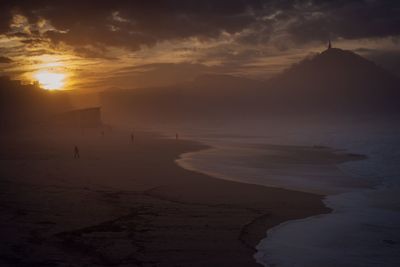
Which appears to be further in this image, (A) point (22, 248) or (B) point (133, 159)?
(B) point (133, 159)

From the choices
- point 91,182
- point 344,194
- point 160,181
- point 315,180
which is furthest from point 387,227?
point 91,182

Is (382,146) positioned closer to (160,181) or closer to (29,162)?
(160,181)

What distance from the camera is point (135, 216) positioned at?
15609 millimetres

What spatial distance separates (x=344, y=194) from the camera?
2134 cm

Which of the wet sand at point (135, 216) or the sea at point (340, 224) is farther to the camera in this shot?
the sea at point (340, 224)

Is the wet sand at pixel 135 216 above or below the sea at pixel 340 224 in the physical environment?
above

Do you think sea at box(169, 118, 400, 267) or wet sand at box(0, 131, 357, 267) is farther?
sea at box(169, 118, 400, 267)

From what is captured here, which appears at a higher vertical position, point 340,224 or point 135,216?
point 135,216

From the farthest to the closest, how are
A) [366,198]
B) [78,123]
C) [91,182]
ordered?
[78,123]
[91,182]
[366,198]

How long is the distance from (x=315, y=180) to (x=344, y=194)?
4.42 metres

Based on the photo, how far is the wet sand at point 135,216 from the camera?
11.4m

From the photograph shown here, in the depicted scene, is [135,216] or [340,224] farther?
[135,216]

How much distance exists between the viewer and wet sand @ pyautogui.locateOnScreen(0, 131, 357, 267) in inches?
449

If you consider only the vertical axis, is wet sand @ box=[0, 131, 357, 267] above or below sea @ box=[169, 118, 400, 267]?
above
